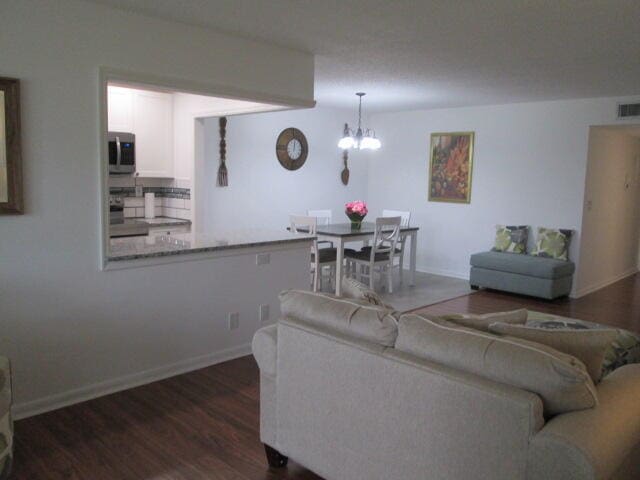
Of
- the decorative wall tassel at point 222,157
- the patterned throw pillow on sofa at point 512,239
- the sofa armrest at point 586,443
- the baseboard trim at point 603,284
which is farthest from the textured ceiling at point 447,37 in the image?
the baseboard trim at point 603,284

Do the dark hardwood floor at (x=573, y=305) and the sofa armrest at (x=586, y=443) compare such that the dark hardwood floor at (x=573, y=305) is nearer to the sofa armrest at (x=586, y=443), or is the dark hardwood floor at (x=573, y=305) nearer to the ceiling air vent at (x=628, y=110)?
the ceiling air vent at (x=628, y=110)

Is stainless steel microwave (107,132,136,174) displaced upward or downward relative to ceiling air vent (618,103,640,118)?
downward

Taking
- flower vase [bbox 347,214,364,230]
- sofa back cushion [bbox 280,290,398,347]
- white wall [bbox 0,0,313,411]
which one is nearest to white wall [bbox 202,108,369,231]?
flower vase [bbox 347,214,364,230]

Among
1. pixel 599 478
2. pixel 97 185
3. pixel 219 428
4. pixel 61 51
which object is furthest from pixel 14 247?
pixel 599 478

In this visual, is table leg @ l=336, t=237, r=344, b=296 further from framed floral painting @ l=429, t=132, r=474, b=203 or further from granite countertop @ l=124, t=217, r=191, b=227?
framed floral painting @ l=429, t=132, r=474, b=203

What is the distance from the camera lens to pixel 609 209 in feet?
23.6

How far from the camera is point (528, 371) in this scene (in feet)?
5.79

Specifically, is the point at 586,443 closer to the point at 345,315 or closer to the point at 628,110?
the point at 345,315

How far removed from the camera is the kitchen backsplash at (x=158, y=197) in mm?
5781

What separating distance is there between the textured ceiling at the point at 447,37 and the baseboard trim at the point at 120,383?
2.30 metres

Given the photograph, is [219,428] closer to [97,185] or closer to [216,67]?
[97,185]

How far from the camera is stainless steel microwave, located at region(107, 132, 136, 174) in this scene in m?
5.14

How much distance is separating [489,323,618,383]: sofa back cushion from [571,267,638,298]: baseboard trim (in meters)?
5.05

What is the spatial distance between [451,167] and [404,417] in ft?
19.6
